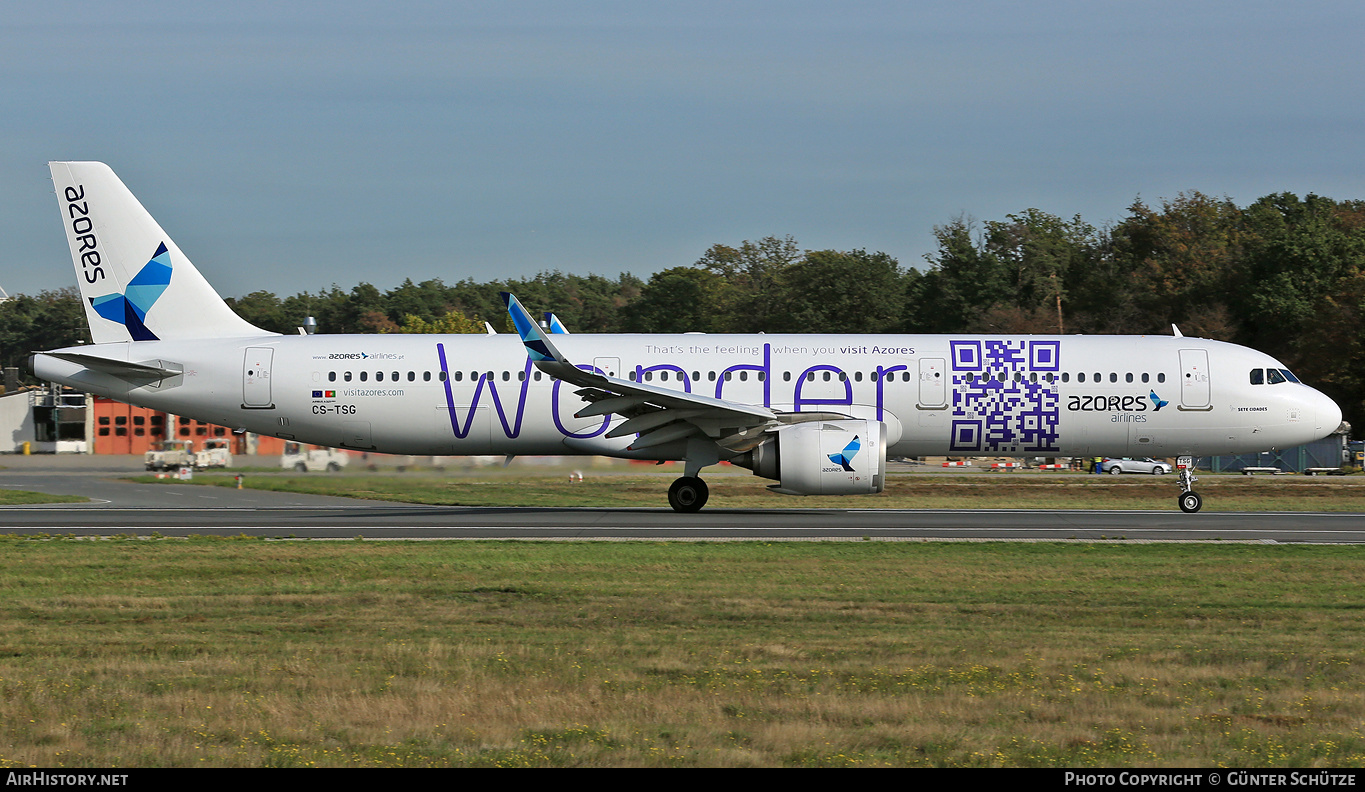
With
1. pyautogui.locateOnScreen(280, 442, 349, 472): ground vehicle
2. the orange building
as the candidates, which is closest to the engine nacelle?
pyautogui.locateOnScreen(280, 442, 349, 472): ground vehicle

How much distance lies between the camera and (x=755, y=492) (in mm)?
31391

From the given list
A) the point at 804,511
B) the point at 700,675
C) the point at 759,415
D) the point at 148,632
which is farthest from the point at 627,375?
the point at 700,675

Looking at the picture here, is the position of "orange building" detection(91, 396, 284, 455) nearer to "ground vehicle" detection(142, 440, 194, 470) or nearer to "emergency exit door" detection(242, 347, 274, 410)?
"ground vehicle" detection(142, 440, 194, 470)

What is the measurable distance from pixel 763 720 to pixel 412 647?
3602 millimetres

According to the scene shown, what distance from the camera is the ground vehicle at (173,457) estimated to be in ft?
140

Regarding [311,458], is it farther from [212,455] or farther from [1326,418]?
→ [1326,418]

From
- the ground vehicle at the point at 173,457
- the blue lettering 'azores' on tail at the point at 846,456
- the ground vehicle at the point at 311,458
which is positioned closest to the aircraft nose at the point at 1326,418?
the blue lettering 'azores' on tail at the point at 846,456

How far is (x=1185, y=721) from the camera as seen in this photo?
24.6 feet

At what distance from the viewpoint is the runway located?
19.6 metres

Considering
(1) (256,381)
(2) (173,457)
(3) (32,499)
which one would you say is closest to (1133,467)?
(2) (173,457)

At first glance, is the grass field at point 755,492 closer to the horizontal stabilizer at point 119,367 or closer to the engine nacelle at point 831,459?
the horizontal stabilizer at point 119,367

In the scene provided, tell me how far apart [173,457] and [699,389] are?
2688 centimetres

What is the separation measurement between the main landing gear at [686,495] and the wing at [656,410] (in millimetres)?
1058

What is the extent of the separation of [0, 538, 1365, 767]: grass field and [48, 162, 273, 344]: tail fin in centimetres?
953
